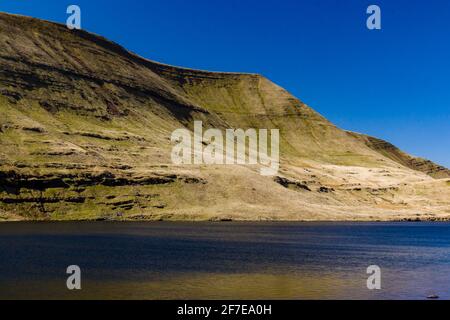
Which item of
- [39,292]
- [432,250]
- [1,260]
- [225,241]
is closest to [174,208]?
[225,241]

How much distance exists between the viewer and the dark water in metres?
39.2

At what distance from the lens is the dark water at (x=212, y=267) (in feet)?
128

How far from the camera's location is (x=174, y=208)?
140 m

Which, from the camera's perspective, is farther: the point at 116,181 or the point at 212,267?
the point at 116,181

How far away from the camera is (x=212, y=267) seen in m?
52.9

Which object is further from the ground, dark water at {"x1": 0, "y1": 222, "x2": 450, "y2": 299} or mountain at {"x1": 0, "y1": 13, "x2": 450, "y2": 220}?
mountain at {"x1": 0, "y1": 13, "x2": 450, "y2": 220}

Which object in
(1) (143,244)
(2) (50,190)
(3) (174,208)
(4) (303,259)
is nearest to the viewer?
(4) (303,259)

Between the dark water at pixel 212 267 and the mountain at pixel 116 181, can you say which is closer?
the dark water at pixel 212 267

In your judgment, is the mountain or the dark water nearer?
the dark water

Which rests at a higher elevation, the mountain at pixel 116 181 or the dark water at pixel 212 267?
the mountain at pixel 116 181
